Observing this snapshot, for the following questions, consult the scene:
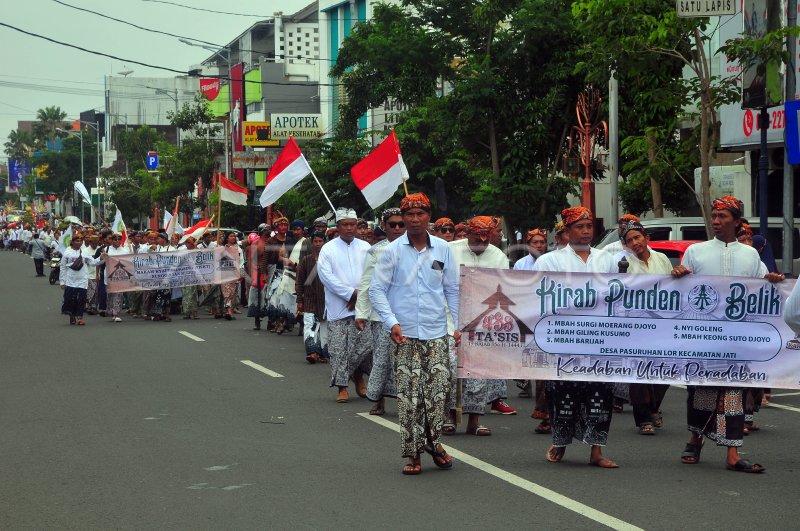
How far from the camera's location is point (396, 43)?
27.3 metres

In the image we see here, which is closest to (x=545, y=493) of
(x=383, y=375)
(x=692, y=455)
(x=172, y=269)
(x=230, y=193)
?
(x=692, y=455)

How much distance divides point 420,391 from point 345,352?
4.03 meters

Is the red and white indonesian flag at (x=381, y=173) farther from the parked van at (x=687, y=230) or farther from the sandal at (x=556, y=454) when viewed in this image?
the sandal at (x=556, y=454)

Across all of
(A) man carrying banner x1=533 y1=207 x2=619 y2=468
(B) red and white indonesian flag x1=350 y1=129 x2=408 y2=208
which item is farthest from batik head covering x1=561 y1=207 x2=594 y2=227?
(B) red and white indonesian flag x1=350 y1=129 x2=408 y2=208

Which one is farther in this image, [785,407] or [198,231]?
[198,231]

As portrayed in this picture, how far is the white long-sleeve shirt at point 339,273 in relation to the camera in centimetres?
1237

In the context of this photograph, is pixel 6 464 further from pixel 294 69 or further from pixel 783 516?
pixel 294 69

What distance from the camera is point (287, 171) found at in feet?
66.7

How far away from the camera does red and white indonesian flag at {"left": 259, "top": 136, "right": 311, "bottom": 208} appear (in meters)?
20.2

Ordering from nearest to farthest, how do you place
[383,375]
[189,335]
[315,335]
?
[383,375] < [315,335] < [189,335]

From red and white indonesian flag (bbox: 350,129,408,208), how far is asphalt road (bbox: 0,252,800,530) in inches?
133

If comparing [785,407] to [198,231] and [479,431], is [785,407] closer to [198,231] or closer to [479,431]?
[479,431]

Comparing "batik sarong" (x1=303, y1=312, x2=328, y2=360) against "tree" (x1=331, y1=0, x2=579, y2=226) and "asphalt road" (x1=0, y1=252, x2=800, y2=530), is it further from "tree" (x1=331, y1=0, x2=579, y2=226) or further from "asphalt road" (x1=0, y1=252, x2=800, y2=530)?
"tree" (x1=331, y1=0, x2=579, y2=226)

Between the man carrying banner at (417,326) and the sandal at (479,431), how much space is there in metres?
1.51
